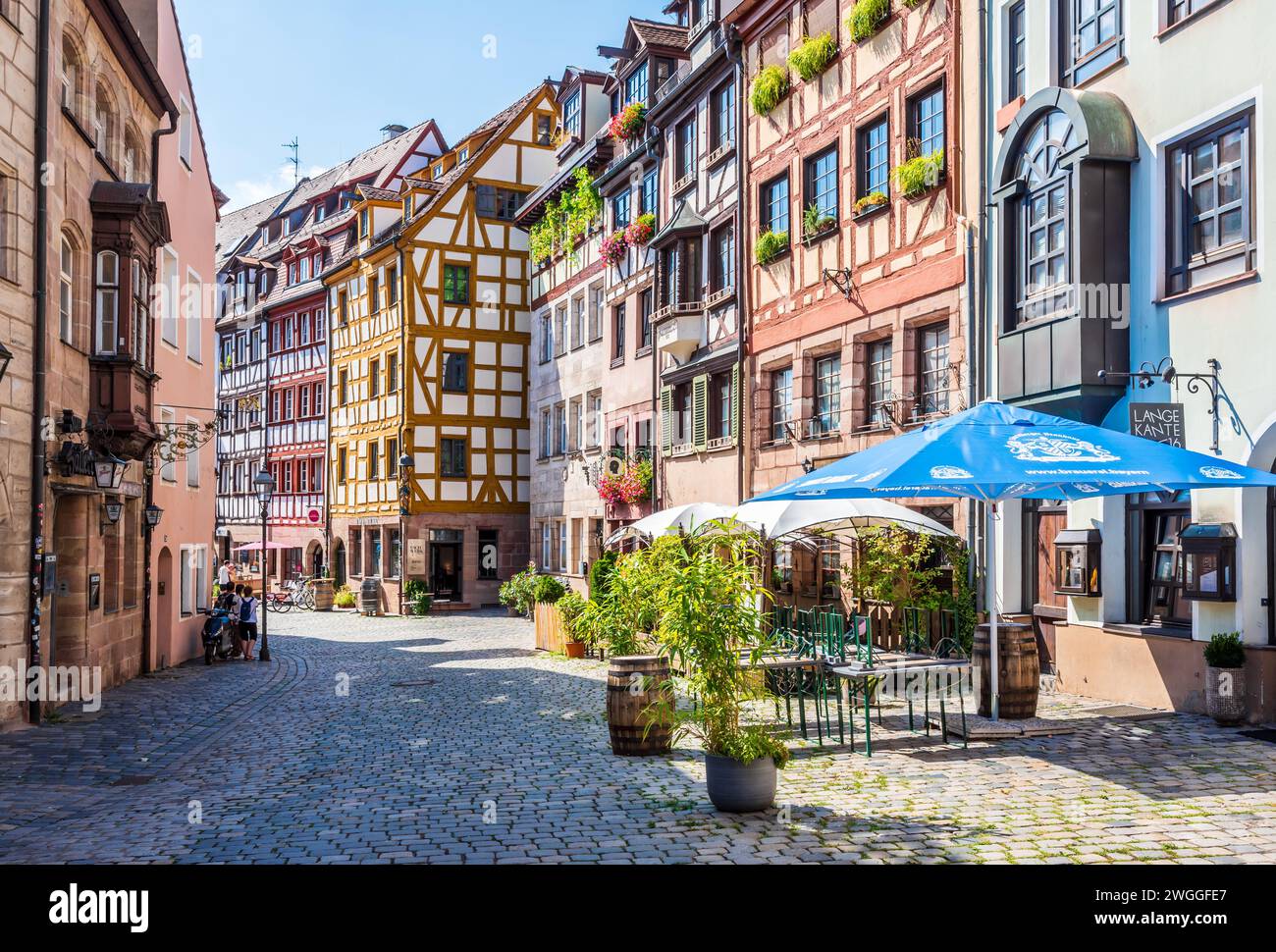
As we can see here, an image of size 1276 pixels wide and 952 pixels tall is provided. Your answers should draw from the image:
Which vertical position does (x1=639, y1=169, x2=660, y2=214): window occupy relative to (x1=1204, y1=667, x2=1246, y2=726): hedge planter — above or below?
above

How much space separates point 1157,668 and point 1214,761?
2996 millimetres

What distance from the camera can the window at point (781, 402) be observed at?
2078 centimetres

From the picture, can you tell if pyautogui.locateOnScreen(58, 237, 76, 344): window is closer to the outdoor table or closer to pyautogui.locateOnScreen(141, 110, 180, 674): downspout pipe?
pyautogui.locateOnScreen(141, 110, 180, 674): downspout pipe

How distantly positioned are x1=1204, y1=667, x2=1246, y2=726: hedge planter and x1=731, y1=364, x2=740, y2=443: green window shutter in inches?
480

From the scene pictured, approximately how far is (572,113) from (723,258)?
14.6 meters

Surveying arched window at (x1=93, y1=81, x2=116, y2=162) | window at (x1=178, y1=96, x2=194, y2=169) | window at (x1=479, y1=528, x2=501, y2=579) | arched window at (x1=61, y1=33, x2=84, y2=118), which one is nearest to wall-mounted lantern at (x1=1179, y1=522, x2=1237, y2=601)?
arched window at (x1=61, y1=33, x2=84, y2=118)

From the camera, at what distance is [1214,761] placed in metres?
9.33

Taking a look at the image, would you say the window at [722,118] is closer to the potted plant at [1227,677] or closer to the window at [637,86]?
the window at [637,86]

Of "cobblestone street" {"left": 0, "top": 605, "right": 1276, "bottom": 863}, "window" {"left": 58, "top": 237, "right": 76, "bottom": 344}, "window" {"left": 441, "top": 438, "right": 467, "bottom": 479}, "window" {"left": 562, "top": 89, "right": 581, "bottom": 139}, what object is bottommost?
"cobblestone street" {"left": 0, "top": 605, "right": 1276, "bottom": 863}

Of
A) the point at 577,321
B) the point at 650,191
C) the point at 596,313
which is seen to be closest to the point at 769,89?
the point at 650,191

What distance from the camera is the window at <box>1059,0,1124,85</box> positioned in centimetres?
1312

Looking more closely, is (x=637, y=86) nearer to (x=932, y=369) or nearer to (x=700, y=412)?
(x=700, y=412)

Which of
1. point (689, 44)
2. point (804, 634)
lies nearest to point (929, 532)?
point (804, 634)

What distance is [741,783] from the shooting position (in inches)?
321
